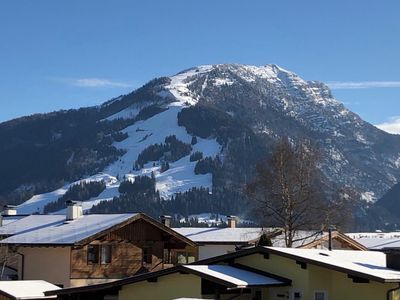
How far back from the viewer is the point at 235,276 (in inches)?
1099

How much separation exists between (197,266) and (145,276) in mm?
2004

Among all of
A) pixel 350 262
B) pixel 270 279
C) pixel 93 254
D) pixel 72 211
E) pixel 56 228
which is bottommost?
pixel 270 279

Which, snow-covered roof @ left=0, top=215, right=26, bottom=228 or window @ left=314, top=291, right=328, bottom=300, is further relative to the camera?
snow-covered roof @ left=0, top=215, right=26, bottom=228

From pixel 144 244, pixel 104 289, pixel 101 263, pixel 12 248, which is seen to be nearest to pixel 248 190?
pixel 144 244

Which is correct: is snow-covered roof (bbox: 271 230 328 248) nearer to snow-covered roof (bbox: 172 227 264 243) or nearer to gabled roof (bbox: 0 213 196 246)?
snow-covered roof (bbox: 172 227 264 243)

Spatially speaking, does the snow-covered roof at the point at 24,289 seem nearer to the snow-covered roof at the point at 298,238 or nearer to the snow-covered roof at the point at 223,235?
the snow-covered roof at the point at 298,238

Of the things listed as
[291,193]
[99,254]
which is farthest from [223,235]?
[99,254]

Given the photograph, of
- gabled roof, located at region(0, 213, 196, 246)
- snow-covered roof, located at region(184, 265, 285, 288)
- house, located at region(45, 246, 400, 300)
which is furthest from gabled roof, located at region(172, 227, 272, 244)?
snow-covered roof, located at region(184, 265, 285, 288)

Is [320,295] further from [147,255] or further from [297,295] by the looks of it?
[147,255]

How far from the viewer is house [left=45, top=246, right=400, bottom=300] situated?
27.4 meters

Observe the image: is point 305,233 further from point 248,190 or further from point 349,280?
point 349,280

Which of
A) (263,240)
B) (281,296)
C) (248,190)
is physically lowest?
(281,296)

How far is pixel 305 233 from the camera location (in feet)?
193

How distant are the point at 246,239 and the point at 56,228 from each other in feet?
53.6
